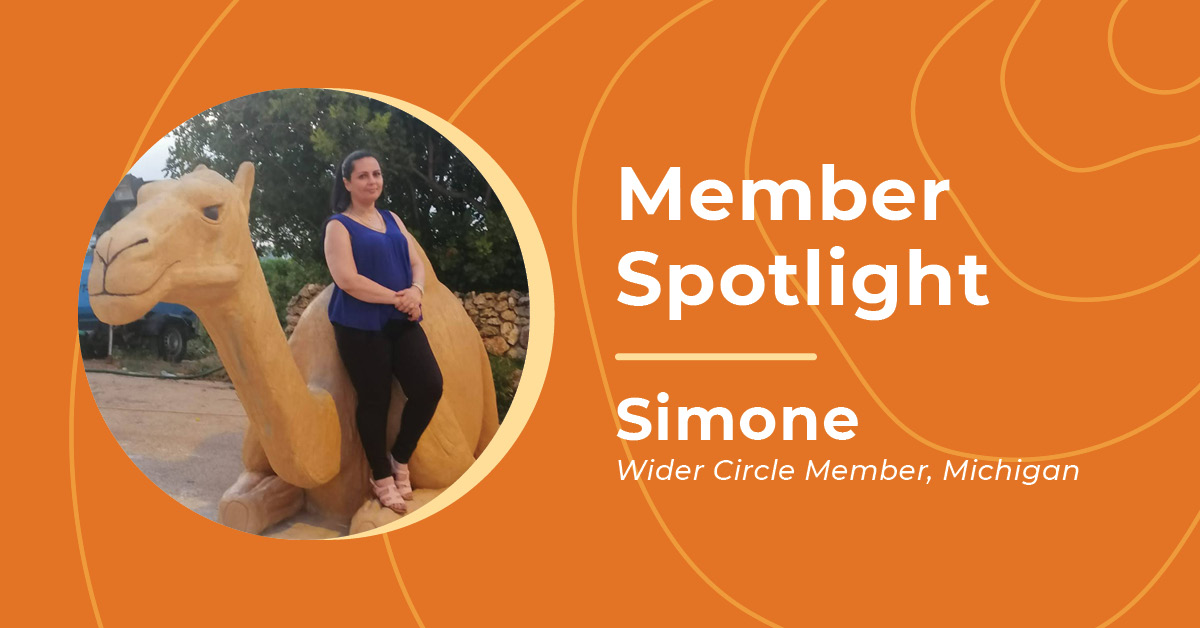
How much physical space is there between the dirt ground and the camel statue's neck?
438 mm

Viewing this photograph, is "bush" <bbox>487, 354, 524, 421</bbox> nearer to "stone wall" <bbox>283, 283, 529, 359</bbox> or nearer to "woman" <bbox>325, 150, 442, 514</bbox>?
"stone wall" <bbox>283, 283, 529, 359</bbox>

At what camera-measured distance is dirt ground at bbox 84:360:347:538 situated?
183 inches

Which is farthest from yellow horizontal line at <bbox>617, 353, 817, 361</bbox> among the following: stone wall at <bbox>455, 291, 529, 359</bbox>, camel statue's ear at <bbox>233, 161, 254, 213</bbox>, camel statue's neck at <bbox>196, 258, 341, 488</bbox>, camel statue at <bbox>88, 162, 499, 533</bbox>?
camel statue's ear at <bbox>233, 161, 254, 213</bbox>

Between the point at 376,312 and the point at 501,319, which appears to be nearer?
the point at 376,312

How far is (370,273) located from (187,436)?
1236 mm

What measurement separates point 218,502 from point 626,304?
2010 millimetres

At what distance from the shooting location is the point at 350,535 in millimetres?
4625

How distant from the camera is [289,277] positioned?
183 inches

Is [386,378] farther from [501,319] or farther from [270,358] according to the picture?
[501,319]

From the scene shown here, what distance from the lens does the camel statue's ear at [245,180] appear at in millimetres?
4211

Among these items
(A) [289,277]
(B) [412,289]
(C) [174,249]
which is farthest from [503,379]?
(C) [174,249]

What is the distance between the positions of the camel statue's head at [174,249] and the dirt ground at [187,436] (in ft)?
2.68

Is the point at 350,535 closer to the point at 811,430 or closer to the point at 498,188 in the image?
the point at 498,188

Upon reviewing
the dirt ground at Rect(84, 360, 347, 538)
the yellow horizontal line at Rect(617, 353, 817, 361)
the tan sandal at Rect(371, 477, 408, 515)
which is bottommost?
the tan sandal at Rect(371, 477, 408, 515)
